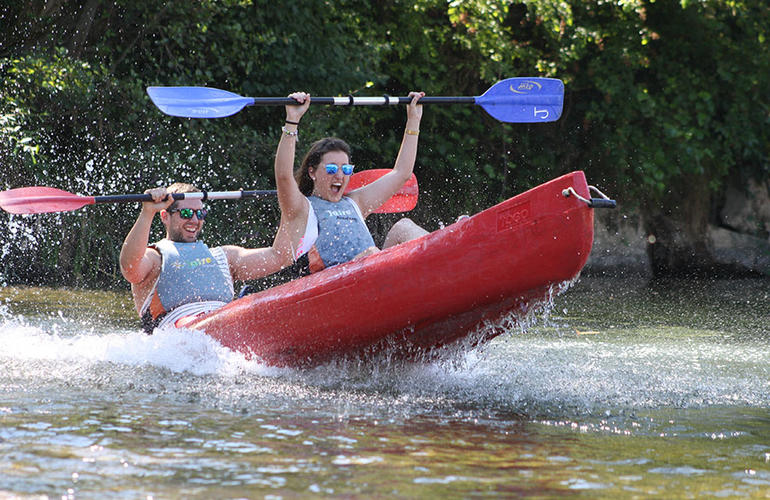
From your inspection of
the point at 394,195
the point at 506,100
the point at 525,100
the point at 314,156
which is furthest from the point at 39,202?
the point at 525,100

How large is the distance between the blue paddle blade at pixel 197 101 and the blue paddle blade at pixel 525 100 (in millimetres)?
1277

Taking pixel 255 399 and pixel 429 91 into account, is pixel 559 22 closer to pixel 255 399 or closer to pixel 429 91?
pixel 429 91

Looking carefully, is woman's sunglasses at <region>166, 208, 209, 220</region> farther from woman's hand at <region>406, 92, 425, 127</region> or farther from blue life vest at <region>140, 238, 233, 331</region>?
woman's hand at <region>406, 92, 425, 127</region>

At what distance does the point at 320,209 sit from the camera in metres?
4.76

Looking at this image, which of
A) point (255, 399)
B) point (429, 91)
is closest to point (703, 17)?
point (429, 91)

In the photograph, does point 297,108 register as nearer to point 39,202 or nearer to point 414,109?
point 414,109

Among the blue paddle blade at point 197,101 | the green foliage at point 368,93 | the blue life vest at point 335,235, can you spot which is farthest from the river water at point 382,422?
the green foliage at point 368,93

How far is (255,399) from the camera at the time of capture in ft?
13.1

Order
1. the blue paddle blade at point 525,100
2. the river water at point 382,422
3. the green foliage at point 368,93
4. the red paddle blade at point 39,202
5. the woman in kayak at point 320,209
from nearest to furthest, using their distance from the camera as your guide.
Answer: the river water at point 382,422, the woman in kayak at point 320,209, the red paddle blade at point 39,202, the blue paddle blade at point 525,100, the green foliage at point 368,93

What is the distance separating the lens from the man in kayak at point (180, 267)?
15.6 ft

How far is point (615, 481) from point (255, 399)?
154cm

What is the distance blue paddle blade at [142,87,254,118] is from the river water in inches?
45.3

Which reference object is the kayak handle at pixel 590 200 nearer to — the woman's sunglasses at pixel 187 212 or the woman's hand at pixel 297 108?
the woman's hand at pixel 297 108

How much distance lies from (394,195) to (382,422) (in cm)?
225
